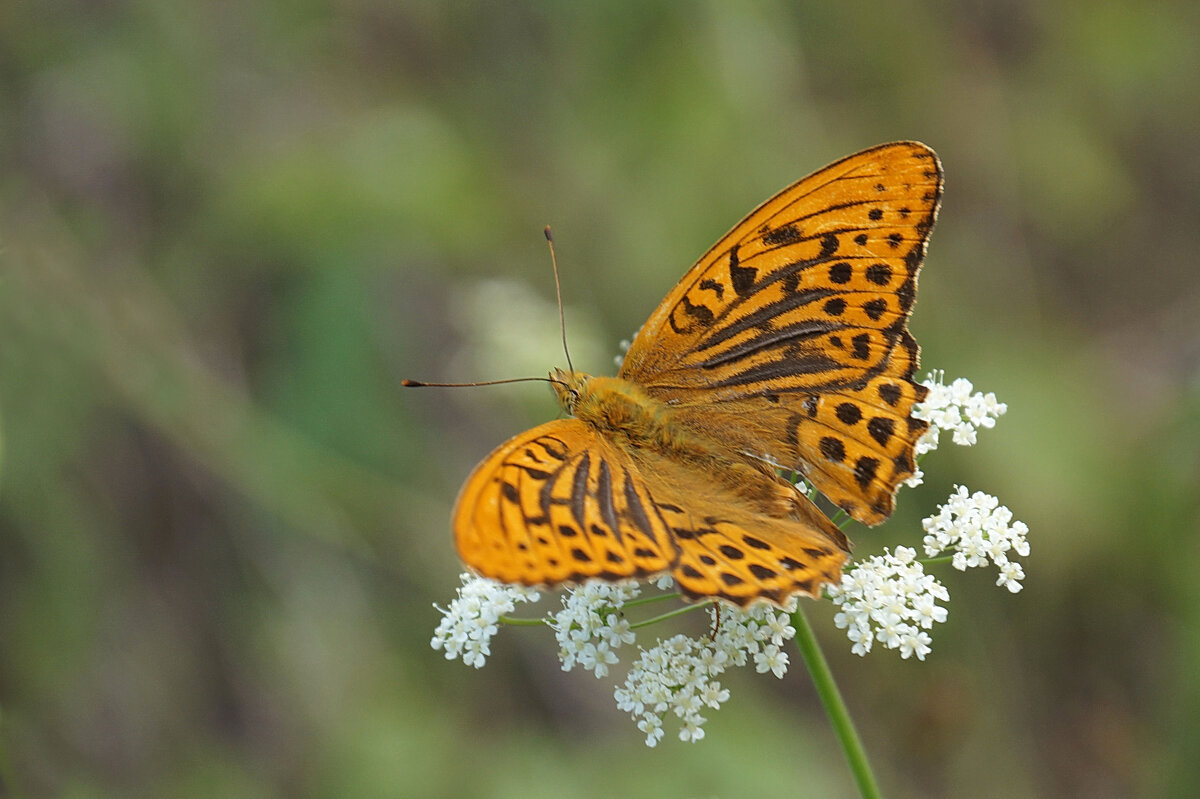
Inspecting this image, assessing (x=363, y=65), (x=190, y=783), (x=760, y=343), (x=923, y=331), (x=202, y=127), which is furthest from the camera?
(x=363, y=65)

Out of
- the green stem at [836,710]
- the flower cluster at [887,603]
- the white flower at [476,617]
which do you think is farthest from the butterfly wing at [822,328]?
the white flower at [476,617]

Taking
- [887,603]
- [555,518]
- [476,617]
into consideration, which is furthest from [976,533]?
[476,617]

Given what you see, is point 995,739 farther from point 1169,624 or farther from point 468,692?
point 468,692

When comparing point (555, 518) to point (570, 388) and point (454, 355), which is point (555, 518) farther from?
point (454, 355)

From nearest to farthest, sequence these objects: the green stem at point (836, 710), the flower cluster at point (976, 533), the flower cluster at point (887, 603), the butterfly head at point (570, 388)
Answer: the green stem at point (836, 710)
the flower cluster at point (887, 603)
the flower cluster at point (976, 533)
the butterfly head at point (570, 388)

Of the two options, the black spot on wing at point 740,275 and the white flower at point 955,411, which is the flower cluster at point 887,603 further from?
the black spot on wing at point 740,275

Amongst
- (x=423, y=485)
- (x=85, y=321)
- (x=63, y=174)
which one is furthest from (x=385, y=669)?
(x=63, y=174)
